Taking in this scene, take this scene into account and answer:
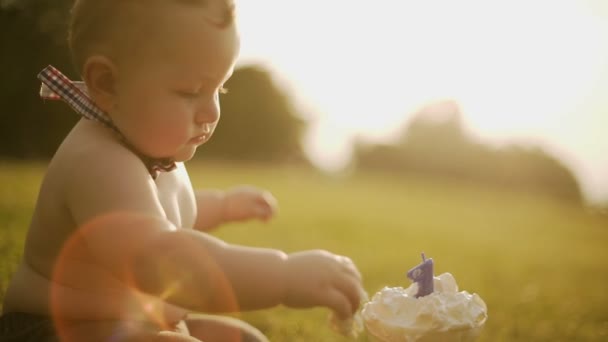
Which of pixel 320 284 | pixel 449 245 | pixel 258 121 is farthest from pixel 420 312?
pixel 258 121

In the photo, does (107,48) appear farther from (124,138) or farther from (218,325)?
(218,325)

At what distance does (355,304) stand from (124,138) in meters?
0.87

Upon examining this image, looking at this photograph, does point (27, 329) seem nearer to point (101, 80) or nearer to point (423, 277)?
point (101, 80)

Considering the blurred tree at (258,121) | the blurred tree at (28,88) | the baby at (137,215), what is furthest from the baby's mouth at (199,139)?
the blurred tree at (258,121)

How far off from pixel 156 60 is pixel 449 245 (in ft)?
23.9

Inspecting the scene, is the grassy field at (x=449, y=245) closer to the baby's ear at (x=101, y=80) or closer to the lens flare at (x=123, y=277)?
the lens flare at (x=123, y=277)

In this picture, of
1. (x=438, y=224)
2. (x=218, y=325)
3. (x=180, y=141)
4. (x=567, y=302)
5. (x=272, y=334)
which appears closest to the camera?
(x=180, y=141)

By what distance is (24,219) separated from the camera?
5.37 metres

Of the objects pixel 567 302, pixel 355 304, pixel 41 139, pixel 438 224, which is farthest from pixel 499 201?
pixel 355 304

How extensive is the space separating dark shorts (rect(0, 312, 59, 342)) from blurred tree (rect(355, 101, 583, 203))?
2256 cm

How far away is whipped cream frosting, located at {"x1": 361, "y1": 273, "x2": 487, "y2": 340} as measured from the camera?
5.21ft

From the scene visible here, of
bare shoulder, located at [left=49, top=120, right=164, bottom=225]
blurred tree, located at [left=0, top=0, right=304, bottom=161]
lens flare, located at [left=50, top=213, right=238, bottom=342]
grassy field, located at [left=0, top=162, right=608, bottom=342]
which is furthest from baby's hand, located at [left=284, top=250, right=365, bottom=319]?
blurred tree, located at [left=0, top=0, right=304, bottom=161]

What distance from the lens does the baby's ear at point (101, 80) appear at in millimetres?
1635

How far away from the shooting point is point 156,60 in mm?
1608
